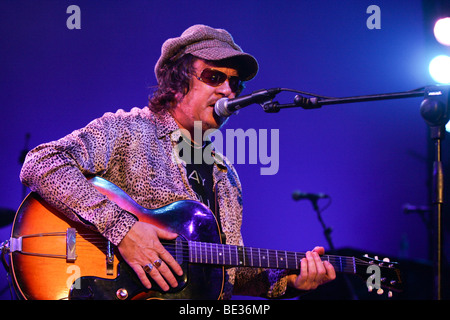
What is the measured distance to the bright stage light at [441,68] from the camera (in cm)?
549

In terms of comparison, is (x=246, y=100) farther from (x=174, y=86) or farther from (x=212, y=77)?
(x=174, y=86)

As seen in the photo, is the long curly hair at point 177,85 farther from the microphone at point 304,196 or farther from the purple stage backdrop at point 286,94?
the microphone at point 304,196

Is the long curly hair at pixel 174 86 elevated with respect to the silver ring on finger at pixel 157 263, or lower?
elevated

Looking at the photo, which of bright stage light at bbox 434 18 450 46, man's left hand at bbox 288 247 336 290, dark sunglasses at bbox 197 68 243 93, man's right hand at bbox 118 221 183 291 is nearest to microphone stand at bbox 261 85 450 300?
man's left hand at bbox 288 247 336 290

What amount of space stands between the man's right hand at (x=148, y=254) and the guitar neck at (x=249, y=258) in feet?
0.51

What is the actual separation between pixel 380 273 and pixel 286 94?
2636 millimetres

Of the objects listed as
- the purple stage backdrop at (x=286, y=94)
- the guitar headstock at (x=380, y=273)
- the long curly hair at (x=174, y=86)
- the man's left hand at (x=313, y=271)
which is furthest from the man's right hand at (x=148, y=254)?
the purple stage backdrop at (x=286, y=94)

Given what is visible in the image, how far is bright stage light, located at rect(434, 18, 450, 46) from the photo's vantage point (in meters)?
5.36

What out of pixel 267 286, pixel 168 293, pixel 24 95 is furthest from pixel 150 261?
pixel 24 95

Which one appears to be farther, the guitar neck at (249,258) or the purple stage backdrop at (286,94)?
the purple stage backdrop at (286,94)

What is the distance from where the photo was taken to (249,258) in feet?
8.77

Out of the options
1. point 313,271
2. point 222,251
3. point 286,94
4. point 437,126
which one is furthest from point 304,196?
point 437,126

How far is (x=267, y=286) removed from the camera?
10.2 ft
